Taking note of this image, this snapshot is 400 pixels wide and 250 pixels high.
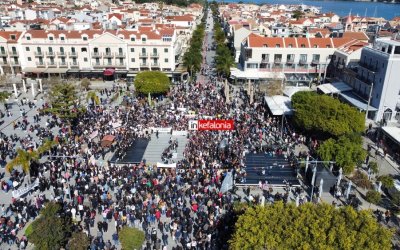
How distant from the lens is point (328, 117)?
119ft

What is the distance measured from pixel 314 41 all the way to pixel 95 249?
53.0m

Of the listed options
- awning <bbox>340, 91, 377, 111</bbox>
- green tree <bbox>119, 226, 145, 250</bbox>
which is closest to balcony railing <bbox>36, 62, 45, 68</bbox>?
awning <bbox>340, 91, 377, 111</bbox>

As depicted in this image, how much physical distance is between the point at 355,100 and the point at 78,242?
39.0 m

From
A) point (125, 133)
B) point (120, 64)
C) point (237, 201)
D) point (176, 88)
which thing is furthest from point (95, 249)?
point (120, 64)

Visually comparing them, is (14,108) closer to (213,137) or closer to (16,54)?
(16,54)

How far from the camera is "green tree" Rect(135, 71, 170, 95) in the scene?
51562mm

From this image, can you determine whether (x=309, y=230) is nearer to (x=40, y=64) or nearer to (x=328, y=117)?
(x=328, y=117)

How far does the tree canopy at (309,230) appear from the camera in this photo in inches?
642

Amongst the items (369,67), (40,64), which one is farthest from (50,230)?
(40,64)

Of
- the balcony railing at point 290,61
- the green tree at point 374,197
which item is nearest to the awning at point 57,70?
the balcony railing at point 290,61

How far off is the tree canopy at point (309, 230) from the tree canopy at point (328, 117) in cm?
1900

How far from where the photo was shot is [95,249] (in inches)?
889

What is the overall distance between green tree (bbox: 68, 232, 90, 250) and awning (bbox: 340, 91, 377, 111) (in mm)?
35927

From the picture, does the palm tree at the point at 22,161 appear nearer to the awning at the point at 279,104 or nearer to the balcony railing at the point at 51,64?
the awning at the point at 279,104
